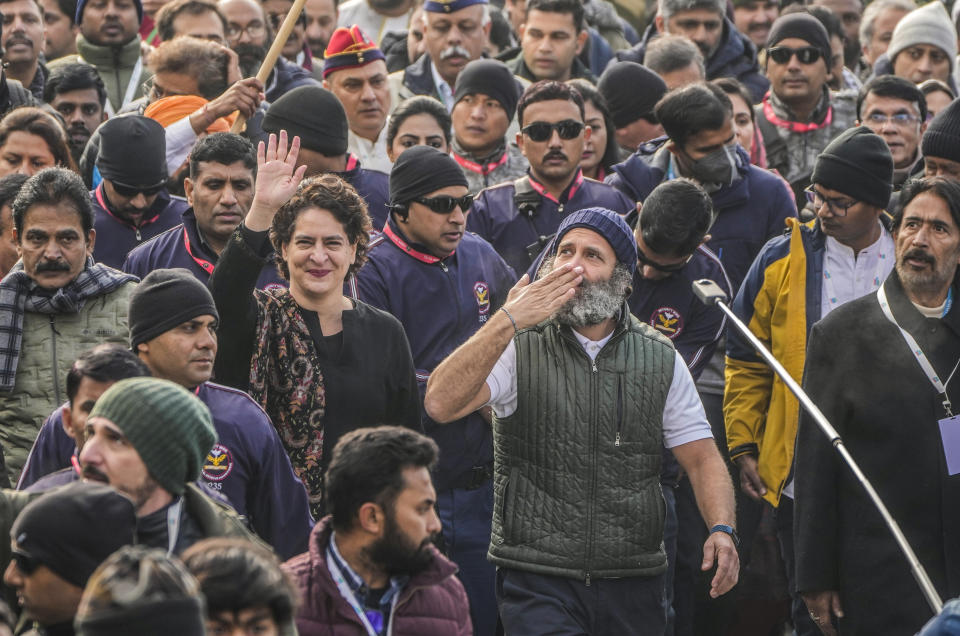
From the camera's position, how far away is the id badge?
692 centimetres

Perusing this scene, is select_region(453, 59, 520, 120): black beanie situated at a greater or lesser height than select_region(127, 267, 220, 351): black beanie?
greater

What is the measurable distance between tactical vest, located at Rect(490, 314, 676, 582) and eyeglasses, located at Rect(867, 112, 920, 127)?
12.5 feet

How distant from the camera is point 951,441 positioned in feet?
22.7

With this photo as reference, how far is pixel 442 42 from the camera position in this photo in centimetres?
1105

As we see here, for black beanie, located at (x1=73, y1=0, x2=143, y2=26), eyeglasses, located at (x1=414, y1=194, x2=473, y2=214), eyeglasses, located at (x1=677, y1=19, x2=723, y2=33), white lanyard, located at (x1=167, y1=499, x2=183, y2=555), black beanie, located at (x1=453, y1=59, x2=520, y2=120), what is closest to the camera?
white lanyard, located at (x1=167, y1=499, x2=183, y2=555)

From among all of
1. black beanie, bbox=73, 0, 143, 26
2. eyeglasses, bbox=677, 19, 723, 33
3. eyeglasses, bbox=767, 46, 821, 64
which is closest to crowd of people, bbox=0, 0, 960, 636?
eyeglasses, bbox=767, 46, 821, 64

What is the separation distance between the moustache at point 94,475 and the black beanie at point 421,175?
3115 mm

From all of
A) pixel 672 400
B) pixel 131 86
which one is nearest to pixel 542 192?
pixel 672 400

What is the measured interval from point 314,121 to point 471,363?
2.57 meters

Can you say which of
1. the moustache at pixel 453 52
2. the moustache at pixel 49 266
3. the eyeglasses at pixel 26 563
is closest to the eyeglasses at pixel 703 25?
the moustache at pixel 453 52

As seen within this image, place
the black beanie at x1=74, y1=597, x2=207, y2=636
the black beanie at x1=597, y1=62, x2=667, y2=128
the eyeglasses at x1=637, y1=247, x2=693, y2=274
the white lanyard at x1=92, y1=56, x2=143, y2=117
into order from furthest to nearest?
the white lanyard at x1=92, y1=56, x2=143, y2=117 → the black beanie at x1=597, y1=62, x2=667, y2=128 → the eyeglasses at x1=637, y1=247, x2=693, y2=274 → the black beanie at x1=74, y1=597, x2=207, y2=636

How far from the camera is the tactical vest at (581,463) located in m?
6.35

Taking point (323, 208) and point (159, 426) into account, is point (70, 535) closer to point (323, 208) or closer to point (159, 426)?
point (159, 426)

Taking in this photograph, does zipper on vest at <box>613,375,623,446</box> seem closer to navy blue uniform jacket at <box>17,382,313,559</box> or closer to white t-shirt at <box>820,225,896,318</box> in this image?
navy blue uniform jacket at <box>17,382,313,559</box>
